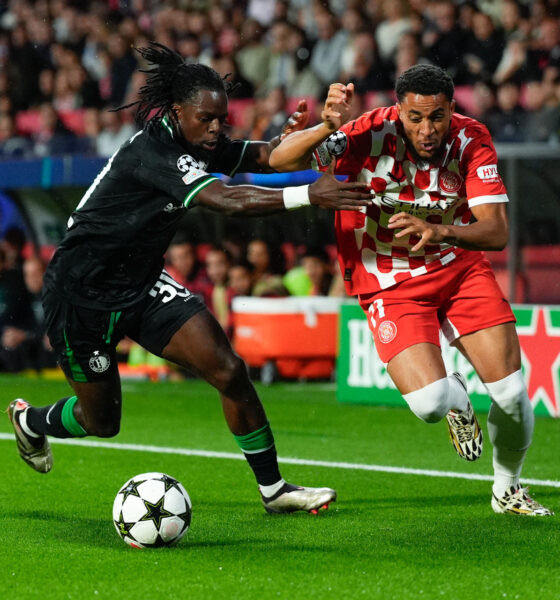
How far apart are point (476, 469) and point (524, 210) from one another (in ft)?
18.6

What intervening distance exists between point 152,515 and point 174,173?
5.11ft

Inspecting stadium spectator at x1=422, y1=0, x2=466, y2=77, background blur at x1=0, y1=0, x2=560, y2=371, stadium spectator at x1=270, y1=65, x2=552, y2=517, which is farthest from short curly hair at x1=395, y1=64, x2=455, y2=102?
stadium spectator at x1=422, y1=0, x2=466, y2=77

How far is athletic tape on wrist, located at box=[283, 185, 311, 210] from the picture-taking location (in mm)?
5016

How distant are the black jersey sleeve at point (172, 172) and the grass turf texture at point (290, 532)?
5.27 feet

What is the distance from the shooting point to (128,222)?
18.6ft

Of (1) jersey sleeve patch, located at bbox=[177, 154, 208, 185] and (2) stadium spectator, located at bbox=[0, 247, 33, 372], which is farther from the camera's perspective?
(2) stadium spectator, located at bbox=[0, 247, 33, 372]

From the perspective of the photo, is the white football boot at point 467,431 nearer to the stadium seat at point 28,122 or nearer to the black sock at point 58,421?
the black sock at point 58,421

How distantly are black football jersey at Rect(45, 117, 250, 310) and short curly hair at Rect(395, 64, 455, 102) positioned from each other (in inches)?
36.6

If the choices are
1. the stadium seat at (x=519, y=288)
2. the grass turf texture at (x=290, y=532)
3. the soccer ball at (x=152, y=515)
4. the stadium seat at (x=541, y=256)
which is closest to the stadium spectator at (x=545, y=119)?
the stadium seat at (x=541, y=256)

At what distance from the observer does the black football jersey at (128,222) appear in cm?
550

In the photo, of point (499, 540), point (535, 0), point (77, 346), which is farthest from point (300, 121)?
point (535, 0)

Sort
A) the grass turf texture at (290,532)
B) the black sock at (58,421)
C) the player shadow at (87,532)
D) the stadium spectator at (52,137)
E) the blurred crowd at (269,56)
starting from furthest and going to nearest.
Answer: the stadium spectator at (52,137), the blurred crowd at (269,56), the black sock at (58,421), the player shadow at (87,532), the grass turf texture at (290,532)

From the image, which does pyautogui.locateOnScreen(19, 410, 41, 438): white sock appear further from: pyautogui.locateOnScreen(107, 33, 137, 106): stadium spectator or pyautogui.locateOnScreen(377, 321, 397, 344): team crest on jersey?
pyautogui.locateOnScreen(107, 33, 137, 106): stadium spectator

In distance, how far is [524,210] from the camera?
12664mm
